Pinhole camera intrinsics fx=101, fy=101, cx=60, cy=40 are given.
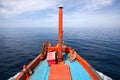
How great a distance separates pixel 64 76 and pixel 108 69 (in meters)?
10.5

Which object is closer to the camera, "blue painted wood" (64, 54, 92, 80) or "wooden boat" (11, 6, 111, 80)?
"wooden boat" (11, 6, 111, 80)

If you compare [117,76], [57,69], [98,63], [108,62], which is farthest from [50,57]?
[108,62]

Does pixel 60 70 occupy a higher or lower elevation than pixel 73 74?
higher

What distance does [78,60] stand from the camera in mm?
11586

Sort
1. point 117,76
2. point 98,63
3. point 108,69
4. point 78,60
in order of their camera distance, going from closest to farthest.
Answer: point 78,60, point 117,76, point 108,69, point 98,63

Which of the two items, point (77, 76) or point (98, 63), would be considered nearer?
point (77, 76)

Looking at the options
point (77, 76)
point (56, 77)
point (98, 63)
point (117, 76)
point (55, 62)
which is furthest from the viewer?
point (98, 63)

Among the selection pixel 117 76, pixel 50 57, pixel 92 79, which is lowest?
pixel 117 76

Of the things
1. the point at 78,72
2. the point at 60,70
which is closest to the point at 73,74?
the point at 78,72

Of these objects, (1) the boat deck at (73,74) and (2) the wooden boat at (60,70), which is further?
(1) the boat deck at (73,74)

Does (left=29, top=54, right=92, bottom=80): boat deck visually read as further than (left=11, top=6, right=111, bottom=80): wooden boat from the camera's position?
Yes

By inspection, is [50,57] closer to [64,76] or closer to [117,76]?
[64,76]

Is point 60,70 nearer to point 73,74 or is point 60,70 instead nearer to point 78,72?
point 73,74

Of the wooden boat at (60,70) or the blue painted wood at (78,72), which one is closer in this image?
the wooden boat at (60,70)
